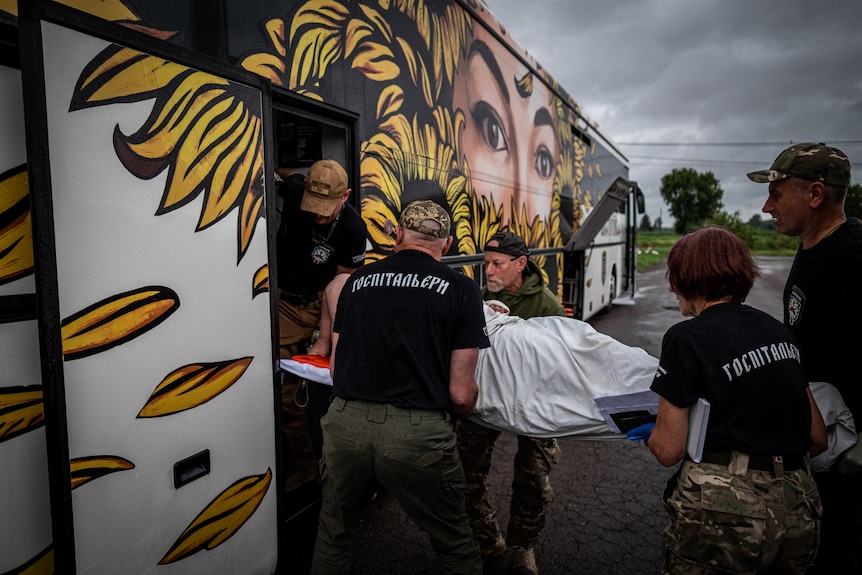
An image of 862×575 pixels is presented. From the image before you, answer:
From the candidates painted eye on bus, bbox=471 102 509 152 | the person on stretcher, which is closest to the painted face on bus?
painted eye on bus, bbox=471 102 509 152

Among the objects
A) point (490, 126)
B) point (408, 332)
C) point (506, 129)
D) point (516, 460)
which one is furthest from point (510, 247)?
point (506, 129)

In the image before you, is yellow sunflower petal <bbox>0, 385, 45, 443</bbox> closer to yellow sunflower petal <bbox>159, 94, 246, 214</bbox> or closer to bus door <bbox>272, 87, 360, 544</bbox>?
yellow sunflower petal <bbox>159, 94, 246, 214</bbox>

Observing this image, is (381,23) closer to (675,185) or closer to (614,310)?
(614,310)

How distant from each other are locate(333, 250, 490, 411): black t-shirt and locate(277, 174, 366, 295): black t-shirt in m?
0.88

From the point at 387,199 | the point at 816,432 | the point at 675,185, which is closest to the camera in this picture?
the point at 816,432

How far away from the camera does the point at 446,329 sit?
192cm

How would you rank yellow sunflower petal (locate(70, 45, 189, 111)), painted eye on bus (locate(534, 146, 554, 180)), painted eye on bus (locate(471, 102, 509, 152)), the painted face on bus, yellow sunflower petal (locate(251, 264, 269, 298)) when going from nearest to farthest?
yellow sunflower petal (locate(70, 45, 189, 111)) → yellow sunflower petal (locate(251, 264, 269, 298)) → the painted face on bus → painted eye on bus (locate(471, 102, 509, 152)) → painted eye on bus (locate(534, 146, 554, 180))

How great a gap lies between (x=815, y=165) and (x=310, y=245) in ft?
7.83

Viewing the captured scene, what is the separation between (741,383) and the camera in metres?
1.49

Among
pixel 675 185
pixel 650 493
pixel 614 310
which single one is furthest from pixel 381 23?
pixel 675 185

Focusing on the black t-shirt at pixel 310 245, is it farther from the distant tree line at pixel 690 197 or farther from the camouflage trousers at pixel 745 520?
the distant tree line at pixel 690 197

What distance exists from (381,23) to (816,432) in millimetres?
2788

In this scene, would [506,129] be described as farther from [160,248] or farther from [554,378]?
[160,248]

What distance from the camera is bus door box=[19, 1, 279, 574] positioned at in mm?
1548
